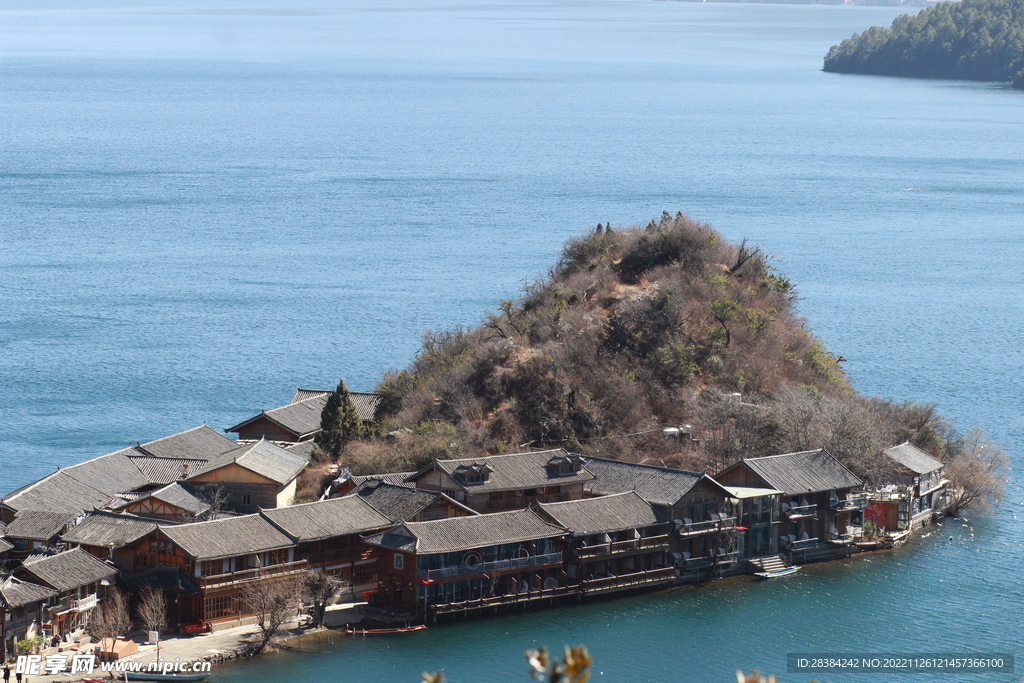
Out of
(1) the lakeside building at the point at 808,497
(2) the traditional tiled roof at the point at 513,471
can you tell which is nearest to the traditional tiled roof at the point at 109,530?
(2) the traditional tiled roof at the point at 513,471

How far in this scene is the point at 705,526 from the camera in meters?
47.5

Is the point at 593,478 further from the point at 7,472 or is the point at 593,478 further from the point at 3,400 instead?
the point at 3,400

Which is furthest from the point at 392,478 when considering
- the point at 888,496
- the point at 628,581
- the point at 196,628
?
the point at 888,496

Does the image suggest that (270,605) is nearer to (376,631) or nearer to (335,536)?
(376,631)

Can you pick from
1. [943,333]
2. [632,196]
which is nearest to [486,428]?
[943,333]

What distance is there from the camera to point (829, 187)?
13850 cm

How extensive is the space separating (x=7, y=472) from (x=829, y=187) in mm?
96205

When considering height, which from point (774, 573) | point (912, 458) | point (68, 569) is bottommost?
point (774, 573)

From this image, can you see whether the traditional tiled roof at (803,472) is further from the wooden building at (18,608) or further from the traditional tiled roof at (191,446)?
the wooden building at (18,608)

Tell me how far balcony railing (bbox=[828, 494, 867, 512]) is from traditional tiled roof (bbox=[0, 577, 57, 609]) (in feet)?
87.2

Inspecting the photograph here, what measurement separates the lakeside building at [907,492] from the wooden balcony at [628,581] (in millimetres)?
9880

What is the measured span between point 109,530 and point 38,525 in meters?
2.99

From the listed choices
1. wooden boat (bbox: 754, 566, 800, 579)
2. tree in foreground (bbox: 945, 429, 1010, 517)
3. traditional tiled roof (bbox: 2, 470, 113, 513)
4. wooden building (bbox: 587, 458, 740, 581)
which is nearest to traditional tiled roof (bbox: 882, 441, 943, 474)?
tree in foreground (bbox: 945, 429, 1010, 517)

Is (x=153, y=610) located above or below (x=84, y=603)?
below
